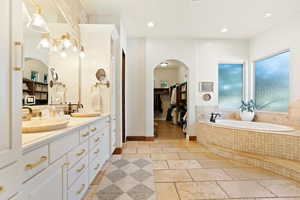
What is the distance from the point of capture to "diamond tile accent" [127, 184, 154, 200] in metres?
1.88

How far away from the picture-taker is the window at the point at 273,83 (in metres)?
3.59

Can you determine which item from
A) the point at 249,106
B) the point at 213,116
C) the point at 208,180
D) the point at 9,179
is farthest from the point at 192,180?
the point at 249,106

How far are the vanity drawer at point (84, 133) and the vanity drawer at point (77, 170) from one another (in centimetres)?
20

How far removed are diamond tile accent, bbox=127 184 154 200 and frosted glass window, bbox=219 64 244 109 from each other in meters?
3.48

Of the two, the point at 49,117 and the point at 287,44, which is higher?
the point at 287,44

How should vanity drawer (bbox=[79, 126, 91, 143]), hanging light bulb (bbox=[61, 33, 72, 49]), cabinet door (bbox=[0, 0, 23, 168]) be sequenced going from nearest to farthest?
cabinet door (bbox=[0, 0, 23, 168]) → vanity drawer (bbox=[79, 126, 91, 143]) → hanging light bulb (bbox=[61, 33, 72, 49])

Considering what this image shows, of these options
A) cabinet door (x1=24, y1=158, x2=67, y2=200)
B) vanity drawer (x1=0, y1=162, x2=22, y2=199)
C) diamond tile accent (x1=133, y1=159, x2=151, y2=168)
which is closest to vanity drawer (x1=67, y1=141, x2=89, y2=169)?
→ cabinet door (x1=24, y1=158, x2=67, y2=200)

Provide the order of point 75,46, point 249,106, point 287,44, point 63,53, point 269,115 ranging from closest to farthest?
point 63,53, point 75,46, point 287,44, point 269,115, point 249,106

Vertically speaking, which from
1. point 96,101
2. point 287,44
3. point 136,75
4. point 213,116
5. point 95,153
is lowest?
point 95,153

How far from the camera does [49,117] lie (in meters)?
1.84

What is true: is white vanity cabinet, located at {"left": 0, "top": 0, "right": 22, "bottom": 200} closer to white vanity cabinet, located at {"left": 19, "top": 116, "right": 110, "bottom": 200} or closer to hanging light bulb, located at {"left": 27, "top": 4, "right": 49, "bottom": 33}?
white vanity cabinet, located at {"left": 19, "top": 116, "right": 110, "bottom": 200}

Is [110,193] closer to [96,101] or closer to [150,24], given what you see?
[96,101]

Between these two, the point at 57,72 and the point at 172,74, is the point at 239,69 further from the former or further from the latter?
the point at 57,72

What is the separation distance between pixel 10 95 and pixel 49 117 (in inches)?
47.0
